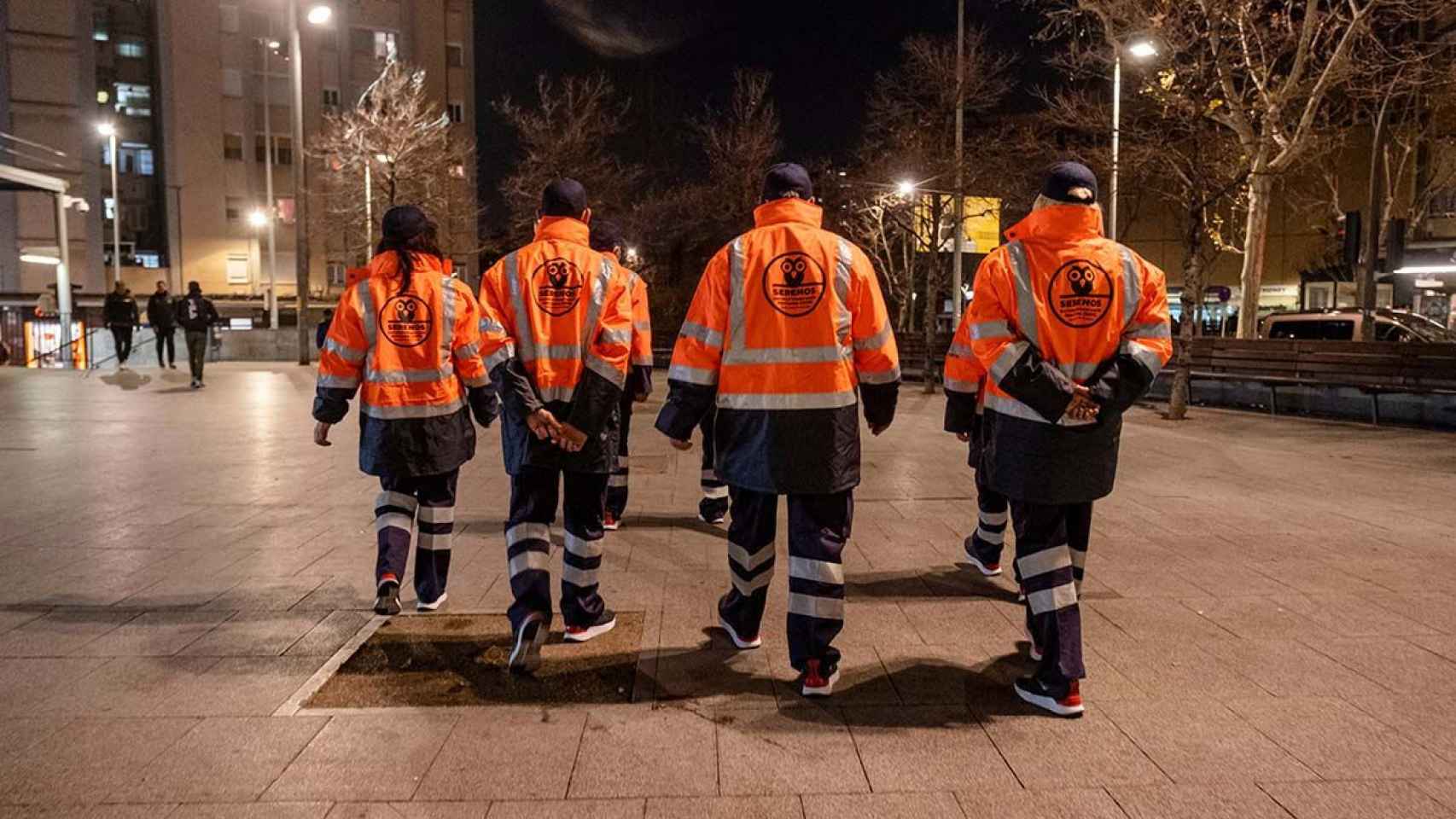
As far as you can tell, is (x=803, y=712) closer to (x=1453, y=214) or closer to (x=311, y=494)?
(x=311, y=494)

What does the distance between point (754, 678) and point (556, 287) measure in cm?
177

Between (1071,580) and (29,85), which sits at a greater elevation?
(29,85)

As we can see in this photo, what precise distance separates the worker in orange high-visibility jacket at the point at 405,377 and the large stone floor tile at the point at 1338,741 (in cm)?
350

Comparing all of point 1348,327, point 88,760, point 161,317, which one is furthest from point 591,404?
point 161,317

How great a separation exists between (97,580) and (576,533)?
10.0ft

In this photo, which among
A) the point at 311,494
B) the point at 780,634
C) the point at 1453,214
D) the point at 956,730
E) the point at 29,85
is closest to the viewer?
the point at 956,730

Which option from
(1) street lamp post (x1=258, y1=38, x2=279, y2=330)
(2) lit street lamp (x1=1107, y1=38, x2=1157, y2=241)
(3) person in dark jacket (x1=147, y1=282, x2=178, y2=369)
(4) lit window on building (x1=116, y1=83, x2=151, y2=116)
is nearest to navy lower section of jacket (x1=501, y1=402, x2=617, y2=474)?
(2) lit street lamp (x1=1107, y1=38, x2=1157, y2=241)

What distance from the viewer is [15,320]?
25.9 metres

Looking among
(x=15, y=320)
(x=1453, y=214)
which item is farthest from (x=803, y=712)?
(x=1453, y=214)

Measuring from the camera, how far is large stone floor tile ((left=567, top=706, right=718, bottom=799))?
301 centimetres

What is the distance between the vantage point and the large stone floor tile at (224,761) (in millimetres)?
2984

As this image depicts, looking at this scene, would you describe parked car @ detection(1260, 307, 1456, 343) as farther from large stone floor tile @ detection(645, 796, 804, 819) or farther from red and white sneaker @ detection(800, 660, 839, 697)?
large stone floor tile @ detection(645, 796, 804, 819)

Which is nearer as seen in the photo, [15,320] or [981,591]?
[981,591]

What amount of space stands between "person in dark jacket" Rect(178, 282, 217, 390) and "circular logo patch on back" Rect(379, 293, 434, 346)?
1372cm
